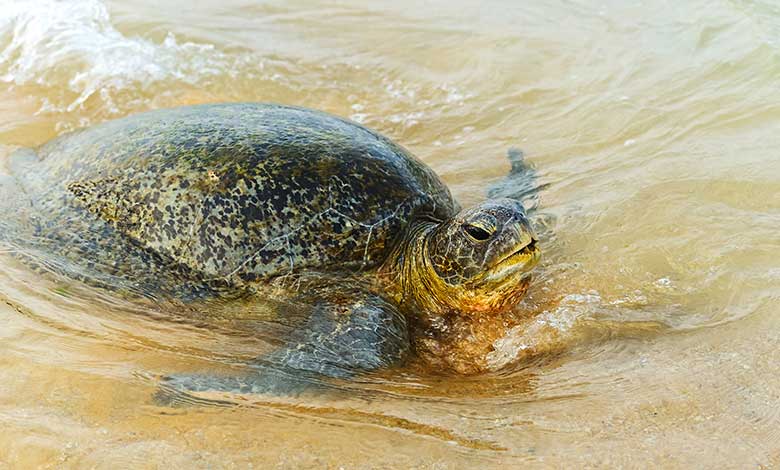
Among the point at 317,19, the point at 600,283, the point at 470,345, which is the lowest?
the point at 470,345

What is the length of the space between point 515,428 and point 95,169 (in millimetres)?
2734

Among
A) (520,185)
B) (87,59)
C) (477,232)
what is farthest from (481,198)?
(87,59)

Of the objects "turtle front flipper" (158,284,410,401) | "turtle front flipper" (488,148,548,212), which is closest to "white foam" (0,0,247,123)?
"turtle front flipper" (488,148,548,212)

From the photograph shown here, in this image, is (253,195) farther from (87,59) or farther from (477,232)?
(87,59)

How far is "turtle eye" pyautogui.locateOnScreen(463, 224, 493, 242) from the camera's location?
331 cm

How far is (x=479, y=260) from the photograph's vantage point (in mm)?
3359

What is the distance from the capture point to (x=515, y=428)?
2.43m

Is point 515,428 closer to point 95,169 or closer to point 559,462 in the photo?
point 559,462

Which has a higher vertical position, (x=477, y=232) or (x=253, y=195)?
(x=253, y=195)

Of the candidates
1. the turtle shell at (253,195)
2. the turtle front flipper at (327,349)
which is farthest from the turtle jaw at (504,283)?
the turtle shell at (253,195)

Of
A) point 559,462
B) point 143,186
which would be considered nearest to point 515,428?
point 559,462

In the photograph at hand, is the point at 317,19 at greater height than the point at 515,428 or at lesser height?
greater

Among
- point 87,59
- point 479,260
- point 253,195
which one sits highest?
point 87,59

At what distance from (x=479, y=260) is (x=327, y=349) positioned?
858 mm
